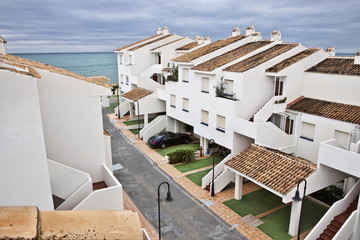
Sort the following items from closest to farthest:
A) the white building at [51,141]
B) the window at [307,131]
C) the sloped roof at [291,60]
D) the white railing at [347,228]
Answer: the white building at [51,141] < the white railing at [347,228] < the window at [307,131] < the sloped roof at [291,60]

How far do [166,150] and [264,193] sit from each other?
1200 centimetres

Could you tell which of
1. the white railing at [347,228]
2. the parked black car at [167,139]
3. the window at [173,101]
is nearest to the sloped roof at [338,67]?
the white railing at [347,228]

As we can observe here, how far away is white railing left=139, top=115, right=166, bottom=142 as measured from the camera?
32500 millimetres

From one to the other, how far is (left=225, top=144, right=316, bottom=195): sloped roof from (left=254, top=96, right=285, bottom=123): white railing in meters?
2.59

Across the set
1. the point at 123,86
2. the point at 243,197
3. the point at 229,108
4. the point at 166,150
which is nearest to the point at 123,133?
the point at 166,150

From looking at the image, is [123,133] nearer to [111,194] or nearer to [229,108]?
[229,108]

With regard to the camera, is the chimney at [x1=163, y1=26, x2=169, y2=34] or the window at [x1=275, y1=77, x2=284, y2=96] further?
the chimney at [x1=163, y1=26, x2=169, y2=34]

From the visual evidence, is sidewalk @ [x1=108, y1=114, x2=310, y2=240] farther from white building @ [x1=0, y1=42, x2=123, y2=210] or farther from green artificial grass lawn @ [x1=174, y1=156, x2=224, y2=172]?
white building @ [x1=0, y1=42, x2=123, y2=210]

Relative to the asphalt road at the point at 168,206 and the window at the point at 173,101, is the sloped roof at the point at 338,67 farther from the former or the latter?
the window at the point at 173,101

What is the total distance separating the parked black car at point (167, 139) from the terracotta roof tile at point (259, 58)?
10585mm

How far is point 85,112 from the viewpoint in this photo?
16.9m

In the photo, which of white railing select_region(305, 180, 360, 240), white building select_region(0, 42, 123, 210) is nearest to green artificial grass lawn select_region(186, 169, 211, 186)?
white building select_region(0, 42, 123, 210)

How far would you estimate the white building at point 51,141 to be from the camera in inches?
411

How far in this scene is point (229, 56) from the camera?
26.2 meters
